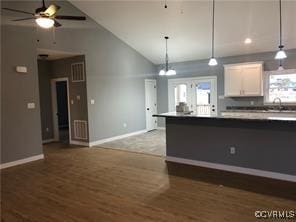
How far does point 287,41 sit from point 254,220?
518 centimetres

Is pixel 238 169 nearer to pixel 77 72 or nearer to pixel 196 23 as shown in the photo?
pixel 196 23

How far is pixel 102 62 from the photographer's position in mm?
6969

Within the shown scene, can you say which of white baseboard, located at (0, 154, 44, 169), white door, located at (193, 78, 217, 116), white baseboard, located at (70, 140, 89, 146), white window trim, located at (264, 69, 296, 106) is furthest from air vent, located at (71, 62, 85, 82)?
white window trim, located at (264, 69, 296, 106)

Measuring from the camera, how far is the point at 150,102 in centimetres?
913

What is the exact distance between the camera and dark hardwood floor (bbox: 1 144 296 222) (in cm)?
285

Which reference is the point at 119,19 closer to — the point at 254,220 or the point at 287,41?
the point at 287,41

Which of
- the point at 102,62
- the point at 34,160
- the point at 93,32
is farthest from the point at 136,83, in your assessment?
the point at 34,160

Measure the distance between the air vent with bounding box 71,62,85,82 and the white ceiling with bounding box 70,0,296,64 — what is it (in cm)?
140

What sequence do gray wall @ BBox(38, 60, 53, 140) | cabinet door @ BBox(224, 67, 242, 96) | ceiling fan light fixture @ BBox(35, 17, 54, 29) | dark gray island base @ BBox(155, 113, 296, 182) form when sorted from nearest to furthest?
ceiling fan light fixture @ BBox(35, 17, 54, 29), dark gray island base @ BBox(155, 113, 296, 182), cabinet door @ BBox(224, 67, 242, 96), gray wall @ BBox(38, 60, 53, 140)

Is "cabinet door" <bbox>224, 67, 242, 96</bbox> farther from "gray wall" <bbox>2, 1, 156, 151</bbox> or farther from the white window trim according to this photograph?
"gray wall" <bbox>2, 1, 156, 151</bbox>

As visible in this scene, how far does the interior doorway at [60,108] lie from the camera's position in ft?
24.6

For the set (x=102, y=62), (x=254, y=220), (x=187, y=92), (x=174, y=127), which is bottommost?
(x=254, y=220)

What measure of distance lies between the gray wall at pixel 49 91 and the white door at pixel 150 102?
2.86 metres

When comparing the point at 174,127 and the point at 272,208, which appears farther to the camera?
the point at 174,127
